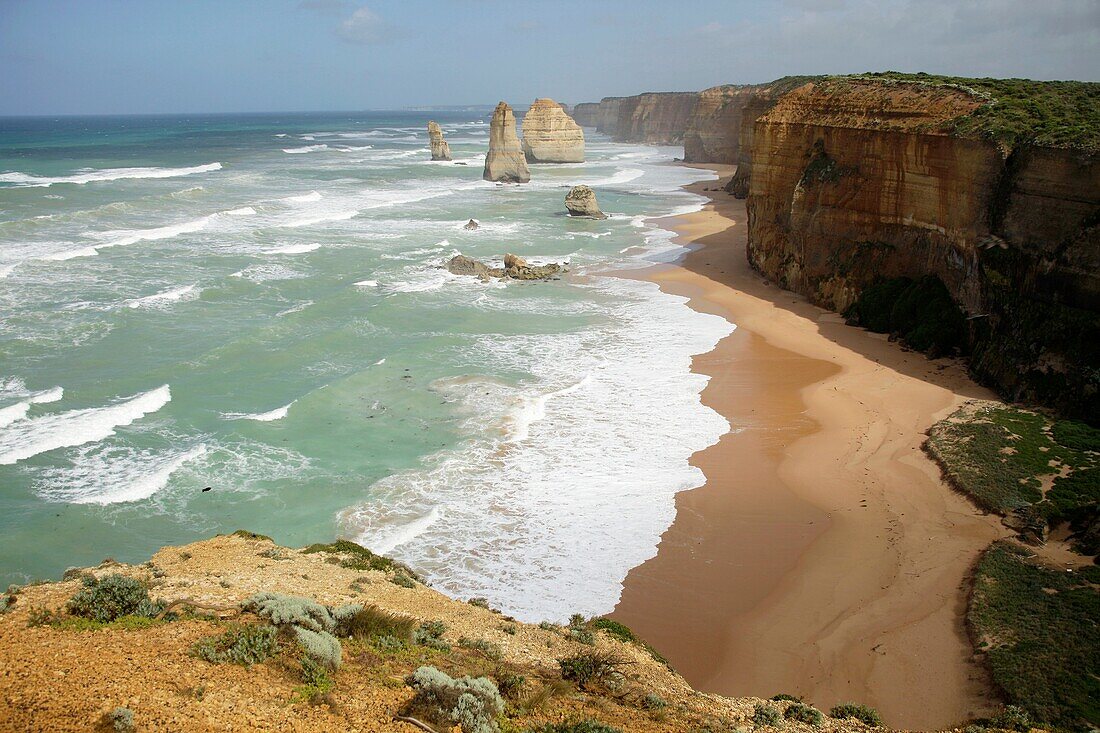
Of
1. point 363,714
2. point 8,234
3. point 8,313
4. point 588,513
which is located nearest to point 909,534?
point 588,513

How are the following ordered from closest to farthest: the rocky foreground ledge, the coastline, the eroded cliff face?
the rocky foreground ledge < the coastline < the eroded cliff face

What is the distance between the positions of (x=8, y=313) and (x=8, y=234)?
16144mm

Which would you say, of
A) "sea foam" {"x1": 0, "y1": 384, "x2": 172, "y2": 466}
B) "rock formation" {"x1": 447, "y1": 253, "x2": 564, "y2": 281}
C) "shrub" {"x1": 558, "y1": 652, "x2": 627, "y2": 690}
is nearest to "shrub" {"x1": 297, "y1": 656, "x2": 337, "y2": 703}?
"shrub" {"x1": 558, "y1": 652, "x2": 627, "y2": 690}

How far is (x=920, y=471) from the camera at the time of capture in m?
16.6

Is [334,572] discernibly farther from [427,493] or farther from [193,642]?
[427,493]

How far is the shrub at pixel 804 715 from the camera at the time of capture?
8.47 meters

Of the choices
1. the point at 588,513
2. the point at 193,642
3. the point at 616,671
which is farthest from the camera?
the point at 588,513

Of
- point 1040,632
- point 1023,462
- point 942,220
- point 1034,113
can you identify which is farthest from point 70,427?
point 1034,113

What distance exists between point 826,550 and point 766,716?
6531 mm

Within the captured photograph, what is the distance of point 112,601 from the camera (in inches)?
315

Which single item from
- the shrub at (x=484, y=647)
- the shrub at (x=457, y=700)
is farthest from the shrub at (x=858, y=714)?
the shrub at (x=457, y=700)

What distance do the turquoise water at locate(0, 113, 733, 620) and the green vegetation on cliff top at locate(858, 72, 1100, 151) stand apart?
34.5 ft

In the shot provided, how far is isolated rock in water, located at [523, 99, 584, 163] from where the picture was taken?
85125mm

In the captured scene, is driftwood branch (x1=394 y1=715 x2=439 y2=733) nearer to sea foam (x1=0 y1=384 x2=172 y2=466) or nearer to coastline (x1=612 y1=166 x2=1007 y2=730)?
coastline (x1=612 y1=166 x2=1007 y2=730)
